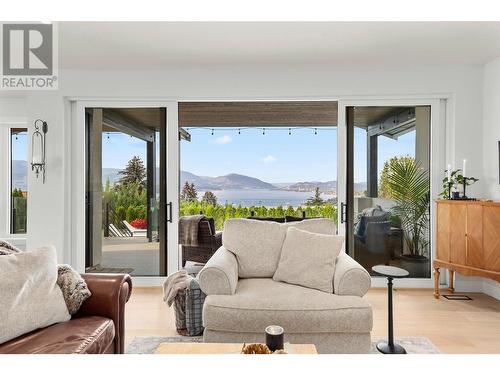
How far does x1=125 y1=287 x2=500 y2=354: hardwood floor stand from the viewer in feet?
9.38

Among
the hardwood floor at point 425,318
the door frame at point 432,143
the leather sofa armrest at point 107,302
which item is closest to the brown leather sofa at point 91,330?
the leather sofa armrest at point 107,302

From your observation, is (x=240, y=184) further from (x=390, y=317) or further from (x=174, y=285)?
(x=390, y=317)

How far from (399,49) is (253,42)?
58.0 inches

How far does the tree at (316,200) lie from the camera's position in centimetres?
752

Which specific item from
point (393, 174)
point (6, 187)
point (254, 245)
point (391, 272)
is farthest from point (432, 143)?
point (6, 187)

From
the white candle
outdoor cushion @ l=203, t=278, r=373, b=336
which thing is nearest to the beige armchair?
outdoor cushion @ l=203, t=278, r=373, b=336

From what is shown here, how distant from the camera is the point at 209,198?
24.5 feet

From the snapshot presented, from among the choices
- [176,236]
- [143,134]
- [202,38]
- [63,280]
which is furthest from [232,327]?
[143,134]

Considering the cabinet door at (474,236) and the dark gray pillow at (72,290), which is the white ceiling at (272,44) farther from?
the dark gray pillow at (72,290)

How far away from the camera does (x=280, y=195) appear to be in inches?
301

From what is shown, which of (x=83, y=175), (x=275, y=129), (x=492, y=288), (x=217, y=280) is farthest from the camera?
(x=275, y=129)

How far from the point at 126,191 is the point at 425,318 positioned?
3471 millimetres

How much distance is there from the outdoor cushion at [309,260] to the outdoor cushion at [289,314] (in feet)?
0.78
